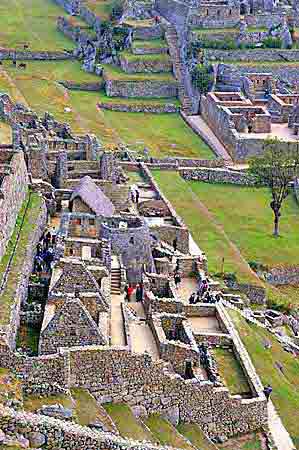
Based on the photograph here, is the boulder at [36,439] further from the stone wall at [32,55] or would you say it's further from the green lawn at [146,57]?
the stone wall at [32,55]

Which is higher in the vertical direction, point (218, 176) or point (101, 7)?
point (101, 7)

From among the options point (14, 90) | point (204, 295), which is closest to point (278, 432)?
point (204, 295)

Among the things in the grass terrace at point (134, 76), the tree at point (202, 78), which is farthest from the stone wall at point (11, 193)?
the grass terrace at point (134, 76)

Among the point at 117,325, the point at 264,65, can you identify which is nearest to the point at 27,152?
the point at 117,325

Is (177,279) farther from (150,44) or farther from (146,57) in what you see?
(150,44)

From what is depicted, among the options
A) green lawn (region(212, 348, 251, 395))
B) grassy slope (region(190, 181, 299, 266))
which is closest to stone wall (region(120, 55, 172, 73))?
grassy slope (region(190, 181, 299, 266))
